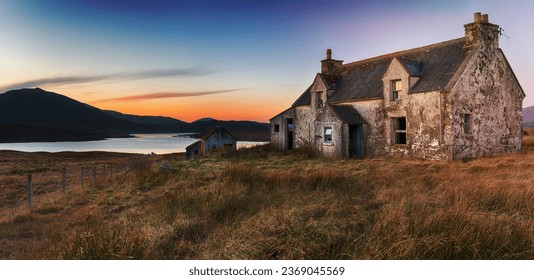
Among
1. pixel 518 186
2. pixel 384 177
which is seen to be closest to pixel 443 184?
pixel 518 186

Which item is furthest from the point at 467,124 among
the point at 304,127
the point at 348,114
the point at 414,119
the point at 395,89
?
the point at 304,127

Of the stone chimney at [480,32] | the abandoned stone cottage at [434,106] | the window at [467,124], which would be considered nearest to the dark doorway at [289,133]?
the abandoned stone cottage at [434,106]

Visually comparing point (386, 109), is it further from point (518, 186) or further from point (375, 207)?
point (375, 207)

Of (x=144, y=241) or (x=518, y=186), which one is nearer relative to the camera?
(x=144, y=241)

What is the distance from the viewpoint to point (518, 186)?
6715mm

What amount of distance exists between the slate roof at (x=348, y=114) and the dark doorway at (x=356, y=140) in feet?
1.33

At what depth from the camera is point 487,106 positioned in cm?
1680

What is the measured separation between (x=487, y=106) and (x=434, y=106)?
120 inches

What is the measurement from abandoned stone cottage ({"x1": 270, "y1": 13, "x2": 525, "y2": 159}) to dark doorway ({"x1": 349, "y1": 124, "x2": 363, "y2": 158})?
0.18 ft

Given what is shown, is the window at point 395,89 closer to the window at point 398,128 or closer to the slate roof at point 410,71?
the slate roof at point 410,71

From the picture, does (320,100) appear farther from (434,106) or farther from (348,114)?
(434,106)

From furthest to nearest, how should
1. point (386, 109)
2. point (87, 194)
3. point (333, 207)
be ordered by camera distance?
point (386, 109) → point (87, 194) → point (333, 207)

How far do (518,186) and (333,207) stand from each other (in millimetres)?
3764

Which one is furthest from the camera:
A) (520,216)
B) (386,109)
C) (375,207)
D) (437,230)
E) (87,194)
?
(386,109)
